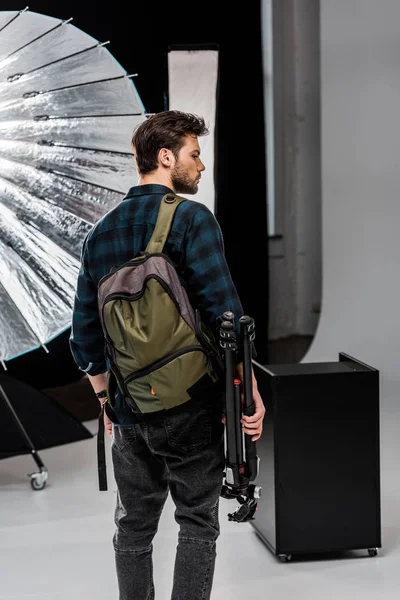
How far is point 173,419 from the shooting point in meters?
1.81

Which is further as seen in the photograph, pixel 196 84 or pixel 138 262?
pixel 196 84

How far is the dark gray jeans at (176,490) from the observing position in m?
1.83

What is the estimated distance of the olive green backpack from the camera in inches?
69.2

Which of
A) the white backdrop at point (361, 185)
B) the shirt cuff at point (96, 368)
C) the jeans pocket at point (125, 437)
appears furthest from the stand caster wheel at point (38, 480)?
the white backdrop at point (361, 185)

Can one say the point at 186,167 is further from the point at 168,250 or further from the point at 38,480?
the point at 38,480

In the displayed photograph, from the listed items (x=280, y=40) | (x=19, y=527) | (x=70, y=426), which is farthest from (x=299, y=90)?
(x=19, y=527)

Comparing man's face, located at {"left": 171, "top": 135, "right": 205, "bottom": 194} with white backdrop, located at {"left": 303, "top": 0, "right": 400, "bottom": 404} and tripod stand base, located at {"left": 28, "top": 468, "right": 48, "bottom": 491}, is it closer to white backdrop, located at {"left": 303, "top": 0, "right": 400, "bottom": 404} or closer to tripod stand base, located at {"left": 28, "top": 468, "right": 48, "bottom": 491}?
tripod stand base, located at {"left": 28, "top": 468, "right": 48, "bottom": 491}

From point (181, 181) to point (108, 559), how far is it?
1409 millimetres

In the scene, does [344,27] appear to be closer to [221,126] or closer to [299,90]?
[299,90]

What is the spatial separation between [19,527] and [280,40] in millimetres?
3721

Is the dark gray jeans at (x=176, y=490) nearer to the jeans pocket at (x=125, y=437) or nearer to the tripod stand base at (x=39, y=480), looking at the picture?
the jeans pocket at (x=125, y=437)

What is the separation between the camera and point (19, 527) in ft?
10.4

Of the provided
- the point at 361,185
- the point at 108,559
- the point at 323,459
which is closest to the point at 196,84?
the point at 323,459

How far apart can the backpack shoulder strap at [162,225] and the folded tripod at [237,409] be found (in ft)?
0.60
